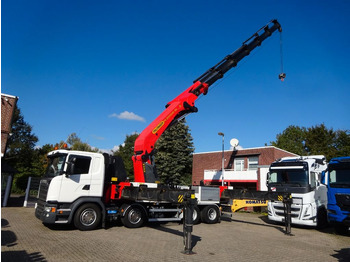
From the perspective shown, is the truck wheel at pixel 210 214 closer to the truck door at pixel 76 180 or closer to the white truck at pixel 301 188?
the white truck at pixel 301 188

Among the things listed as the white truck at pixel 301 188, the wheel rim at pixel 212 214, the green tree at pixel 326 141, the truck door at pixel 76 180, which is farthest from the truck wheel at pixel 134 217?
the green tree at pixel 326 141

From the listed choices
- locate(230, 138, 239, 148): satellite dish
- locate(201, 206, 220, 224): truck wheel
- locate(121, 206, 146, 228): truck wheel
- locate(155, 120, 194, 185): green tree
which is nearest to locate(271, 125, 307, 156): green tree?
locate(155, 120, 194, 185): green tree

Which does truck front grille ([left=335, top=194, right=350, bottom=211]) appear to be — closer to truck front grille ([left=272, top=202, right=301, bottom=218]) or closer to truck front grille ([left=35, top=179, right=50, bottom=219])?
truck front grille ([left=272, top=202, right=301, bottom=218])

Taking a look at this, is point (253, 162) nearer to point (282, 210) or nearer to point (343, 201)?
point (282, 210)

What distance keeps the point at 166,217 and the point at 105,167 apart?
3.74 metres

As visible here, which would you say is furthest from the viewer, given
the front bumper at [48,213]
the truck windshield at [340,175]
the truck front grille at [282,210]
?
the truck front grille at [282,210]

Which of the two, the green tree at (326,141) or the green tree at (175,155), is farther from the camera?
the green tree at (326,141)

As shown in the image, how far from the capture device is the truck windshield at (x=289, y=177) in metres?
13.8

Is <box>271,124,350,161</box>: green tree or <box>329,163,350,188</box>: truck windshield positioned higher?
<box>271,124,350,161</box>: green tree

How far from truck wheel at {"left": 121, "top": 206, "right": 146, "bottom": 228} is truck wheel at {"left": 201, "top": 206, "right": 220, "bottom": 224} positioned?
131 inches

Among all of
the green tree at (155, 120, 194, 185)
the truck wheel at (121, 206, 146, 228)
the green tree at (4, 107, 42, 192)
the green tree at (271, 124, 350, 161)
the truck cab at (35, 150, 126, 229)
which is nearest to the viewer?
the truck cab at (35, 150, 126, 229)

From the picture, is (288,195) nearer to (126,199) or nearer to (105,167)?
(126,199)

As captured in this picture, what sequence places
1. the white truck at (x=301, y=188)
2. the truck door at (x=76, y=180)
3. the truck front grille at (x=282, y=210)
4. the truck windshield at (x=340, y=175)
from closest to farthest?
the truck door at (x=76, y=180), the truck windshield at (x=340, y=175), the white truck at (x=301, y=188), the truck front grille at (x=282, y=210)

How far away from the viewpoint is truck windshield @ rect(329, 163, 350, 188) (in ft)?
39.1
